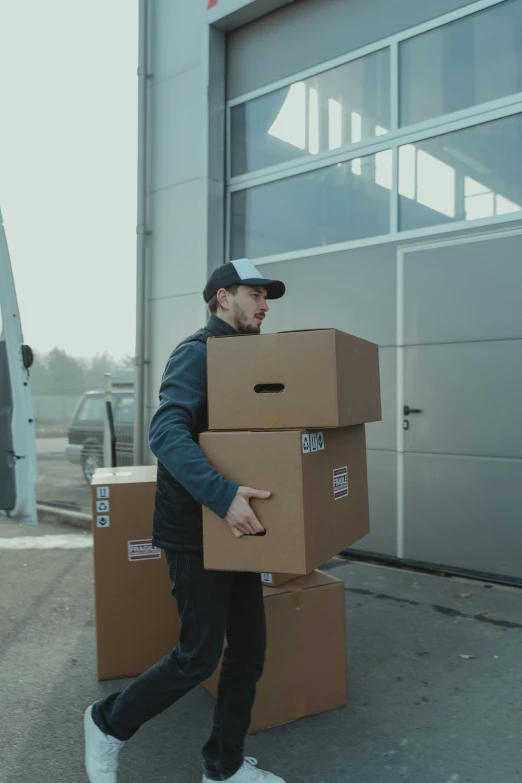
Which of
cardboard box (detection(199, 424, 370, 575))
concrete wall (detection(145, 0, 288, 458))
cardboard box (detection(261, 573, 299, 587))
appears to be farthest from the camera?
concrete wall (detection(145, 0, 288, 458))

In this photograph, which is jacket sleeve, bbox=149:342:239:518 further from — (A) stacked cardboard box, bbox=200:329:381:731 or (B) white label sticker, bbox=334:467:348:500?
(B) white label sticker, bbox=334:467:348:500

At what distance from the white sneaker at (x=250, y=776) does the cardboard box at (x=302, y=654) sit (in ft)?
1.21

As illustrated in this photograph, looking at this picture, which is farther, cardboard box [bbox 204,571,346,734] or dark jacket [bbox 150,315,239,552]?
cardboard box [bbox 204,571,346,734]

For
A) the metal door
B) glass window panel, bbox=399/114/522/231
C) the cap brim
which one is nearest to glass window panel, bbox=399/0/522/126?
glass window panel, bbox=399/114/522/231

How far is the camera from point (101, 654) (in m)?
3.10

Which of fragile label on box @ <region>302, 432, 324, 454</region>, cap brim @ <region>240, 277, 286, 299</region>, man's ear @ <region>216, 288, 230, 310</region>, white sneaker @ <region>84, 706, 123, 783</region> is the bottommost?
white sneaker @ <region>84, 706, 123, 783</region>

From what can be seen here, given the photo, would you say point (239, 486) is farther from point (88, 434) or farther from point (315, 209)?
point (88, 434)

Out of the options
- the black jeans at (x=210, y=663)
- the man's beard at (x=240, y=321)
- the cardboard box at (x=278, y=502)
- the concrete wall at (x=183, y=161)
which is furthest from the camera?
the concrete wall at (x=183, y=161)

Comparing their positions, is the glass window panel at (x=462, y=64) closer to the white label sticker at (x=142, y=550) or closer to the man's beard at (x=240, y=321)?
the man's beard at (x=240, y=321)

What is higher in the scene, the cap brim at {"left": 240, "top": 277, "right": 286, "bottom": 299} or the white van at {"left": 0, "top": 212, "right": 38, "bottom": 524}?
the cap brim at {"left": 240, "top": 277, "right": 286, "bottom": 299}

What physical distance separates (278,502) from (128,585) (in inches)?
60.5

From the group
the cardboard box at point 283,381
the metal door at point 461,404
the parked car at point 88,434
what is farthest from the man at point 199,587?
the parked car at point 88,434

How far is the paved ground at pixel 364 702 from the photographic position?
2365 millimetres

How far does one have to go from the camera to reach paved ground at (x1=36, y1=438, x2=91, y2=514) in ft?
27.3
